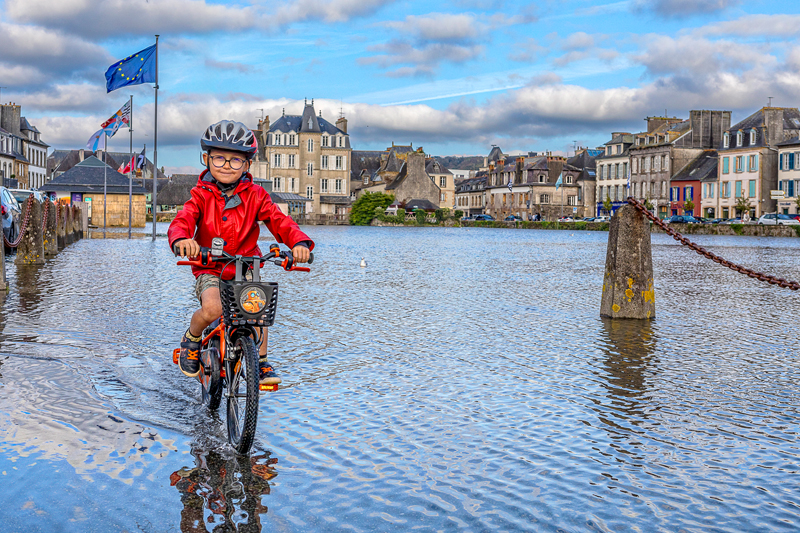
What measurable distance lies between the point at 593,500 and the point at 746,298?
465 inches

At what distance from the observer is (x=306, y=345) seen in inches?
360

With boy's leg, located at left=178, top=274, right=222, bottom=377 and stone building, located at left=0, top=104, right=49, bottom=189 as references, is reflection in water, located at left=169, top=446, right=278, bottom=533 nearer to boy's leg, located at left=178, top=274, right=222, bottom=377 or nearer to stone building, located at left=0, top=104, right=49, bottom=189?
boy's leg, located at left=178, top=274, right=222, bottom=377

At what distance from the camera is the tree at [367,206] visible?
343ft

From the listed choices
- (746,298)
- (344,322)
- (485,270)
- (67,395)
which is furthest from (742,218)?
(67,395)

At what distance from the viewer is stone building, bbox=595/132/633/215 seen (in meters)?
97.2

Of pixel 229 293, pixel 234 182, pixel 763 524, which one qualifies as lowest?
pixel 763 524

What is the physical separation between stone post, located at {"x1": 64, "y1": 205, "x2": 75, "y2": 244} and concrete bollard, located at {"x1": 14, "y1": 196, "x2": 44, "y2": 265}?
1049 cm

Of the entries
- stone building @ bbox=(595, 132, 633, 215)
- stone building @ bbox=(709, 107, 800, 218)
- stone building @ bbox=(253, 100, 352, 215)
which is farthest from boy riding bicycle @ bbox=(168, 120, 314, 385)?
stone building @ bbox=(253, 100, 352, 215)

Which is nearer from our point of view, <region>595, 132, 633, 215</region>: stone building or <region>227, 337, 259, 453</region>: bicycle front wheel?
<region>227, 337, 259, 453</region>: bicycle front wheel

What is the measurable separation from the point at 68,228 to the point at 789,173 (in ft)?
194

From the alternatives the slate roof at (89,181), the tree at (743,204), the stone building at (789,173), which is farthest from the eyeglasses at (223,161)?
the tree at (743,204)

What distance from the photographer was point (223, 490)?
425 cm

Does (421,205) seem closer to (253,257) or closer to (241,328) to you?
(241,328)

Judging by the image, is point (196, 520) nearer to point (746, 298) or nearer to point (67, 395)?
point (67, 395)
